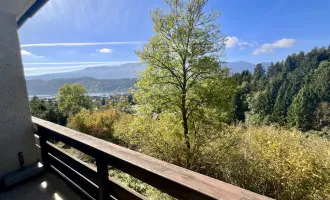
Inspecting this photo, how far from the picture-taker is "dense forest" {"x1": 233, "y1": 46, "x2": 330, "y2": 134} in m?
25.9

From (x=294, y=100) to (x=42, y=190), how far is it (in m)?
33.4

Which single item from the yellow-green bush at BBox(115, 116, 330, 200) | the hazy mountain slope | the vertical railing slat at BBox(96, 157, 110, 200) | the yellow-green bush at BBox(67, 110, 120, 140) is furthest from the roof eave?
the hazy mountain slope

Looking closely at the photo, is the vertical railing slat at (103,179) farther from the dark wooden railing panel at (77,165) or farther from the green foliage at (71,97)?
the green foliage at (71,97)

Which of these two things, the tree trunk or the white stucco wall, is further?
the tree trunk

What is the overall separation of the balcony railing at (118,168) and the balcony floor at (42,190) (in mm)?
76

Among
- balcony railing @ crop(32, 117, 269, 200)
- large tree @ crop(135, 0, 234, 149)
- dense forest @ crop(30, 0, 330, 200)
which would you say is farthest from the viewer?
large tree @ crop(135, 0, 234, 149)

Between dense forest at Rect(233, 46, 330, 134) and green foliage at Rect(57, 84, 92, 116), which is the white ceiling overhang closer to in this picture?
dense forest at Rect(233, 46, 330, 134)

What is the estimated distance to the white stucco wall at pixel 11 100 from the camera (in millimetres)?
1688

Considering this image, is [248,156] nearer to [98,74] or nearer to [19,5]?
[19,5]

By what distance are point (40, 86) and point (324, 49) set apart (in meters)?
87.1

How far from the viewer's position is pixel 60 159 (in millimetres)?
1730

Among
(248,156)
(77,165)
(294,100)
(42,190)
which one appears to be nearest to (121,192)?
(77,165)

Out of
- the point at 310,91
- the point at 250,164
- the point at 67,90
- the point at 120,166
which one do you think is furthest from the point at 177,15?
the point at 310,91

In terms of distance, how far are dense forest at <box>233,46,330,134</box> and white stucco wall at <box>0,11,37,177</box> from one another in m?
17.5
